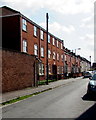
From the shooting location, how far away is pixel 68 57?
2363 inches

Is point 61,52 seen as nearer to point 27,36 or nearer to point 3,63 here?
point 27,36

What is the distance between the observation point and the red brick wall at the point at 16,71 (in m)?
16.2

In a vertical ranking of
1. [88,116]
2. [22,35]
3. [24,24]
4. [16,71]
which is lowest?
[88,116]

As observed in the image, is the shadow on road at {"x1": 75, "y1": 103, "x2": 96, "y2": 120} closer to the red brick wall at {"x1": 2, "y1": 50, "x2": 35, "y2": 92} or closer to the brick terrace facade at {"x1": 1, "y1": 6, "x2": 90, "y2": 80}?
the red brick wall at {"x1": 2, "y1": 50, "x2": 35, "y2": 92}

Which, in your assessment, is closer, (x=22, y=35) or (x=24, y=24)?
(x=22, y=35)

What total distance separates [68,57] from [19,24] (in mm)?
33771

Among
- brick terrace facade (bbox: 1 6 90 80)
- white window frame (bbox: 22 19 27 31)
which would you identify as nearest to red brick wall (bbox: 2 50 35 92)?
brick terrace facade (bbox: 1 6 90 80)

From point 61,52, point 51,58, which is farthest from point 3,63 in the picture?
point 61,52

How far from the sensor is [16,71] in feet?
59.3

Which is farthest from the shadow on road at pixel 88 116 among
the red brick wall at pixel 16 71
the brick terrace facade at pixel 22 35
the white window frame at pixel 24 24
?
the white window frame at pixel 24 24

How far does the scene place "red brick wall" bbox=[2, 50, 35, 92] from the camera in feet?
53.1

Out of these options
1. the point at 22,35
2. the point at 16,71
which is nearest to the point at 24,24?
the point at 22,35

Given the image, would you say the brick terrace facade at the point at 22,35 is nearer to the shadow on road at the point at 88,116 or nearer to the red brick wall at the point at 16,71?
the red brick wall at the point at 16,71

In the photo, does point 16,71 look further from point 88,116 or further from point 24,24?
point 24,24
